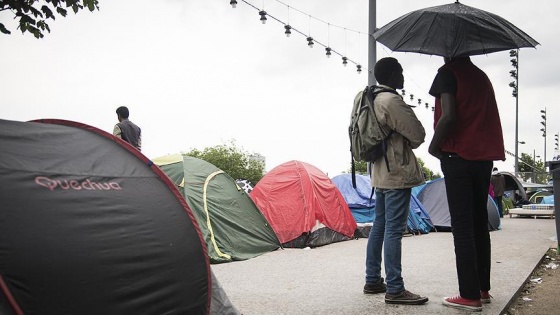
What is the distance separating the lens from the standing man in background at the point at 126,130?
7.56 meters

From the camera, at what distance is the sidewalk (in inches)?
163

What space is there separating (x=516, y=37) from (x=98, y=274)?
3.40 m

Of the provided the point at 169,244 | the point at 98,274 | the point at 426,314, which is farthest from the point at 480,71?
the point at 98,274

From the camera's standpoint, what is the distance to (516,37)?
4.04 m

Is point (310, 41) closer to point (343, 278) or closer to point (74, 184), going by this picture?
point (343, 278)

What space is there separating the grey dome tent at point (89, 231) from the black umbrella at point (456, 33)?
2.14 metres

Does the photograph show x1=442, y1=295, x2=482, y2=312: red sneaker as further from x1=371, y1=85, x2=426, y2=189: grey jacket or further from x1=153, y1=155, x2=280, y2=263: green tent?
x1=153, y1=155, x2=280, y2=263: green tent

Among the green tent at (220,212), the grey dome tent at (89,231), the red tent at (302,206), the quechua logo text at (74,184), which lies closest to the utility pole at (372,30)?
the red tent at (302,206)

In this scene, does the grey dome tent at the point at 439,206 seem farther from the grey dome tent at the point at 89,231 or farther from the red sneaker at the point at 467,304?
the grey dome tent at the point at 89,231

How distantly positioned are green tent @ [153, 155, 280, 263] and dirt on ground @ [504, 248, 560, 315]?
361cm

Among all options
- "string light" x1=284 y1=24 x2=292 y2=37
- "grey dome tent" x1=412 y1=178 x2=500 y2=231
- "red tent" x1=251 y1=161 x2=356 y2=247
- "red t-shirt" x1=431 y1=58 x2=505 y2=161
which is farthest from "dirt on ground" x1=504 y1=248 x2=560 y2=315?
"string light" x1=284 y1=24 x2=292 y2=37

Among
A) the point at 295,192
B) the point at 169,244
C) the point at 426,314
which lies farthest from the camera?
the point at 295,192

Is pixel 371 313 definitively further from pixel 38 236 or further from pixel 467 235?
pixel 38 236

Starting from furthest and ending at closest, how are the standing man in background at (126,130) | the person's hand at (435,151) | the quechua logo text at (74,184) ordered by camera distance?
the standing man in background at (126,130)
the person's hand at (435,151)
the quechua logo text at (74,184)
